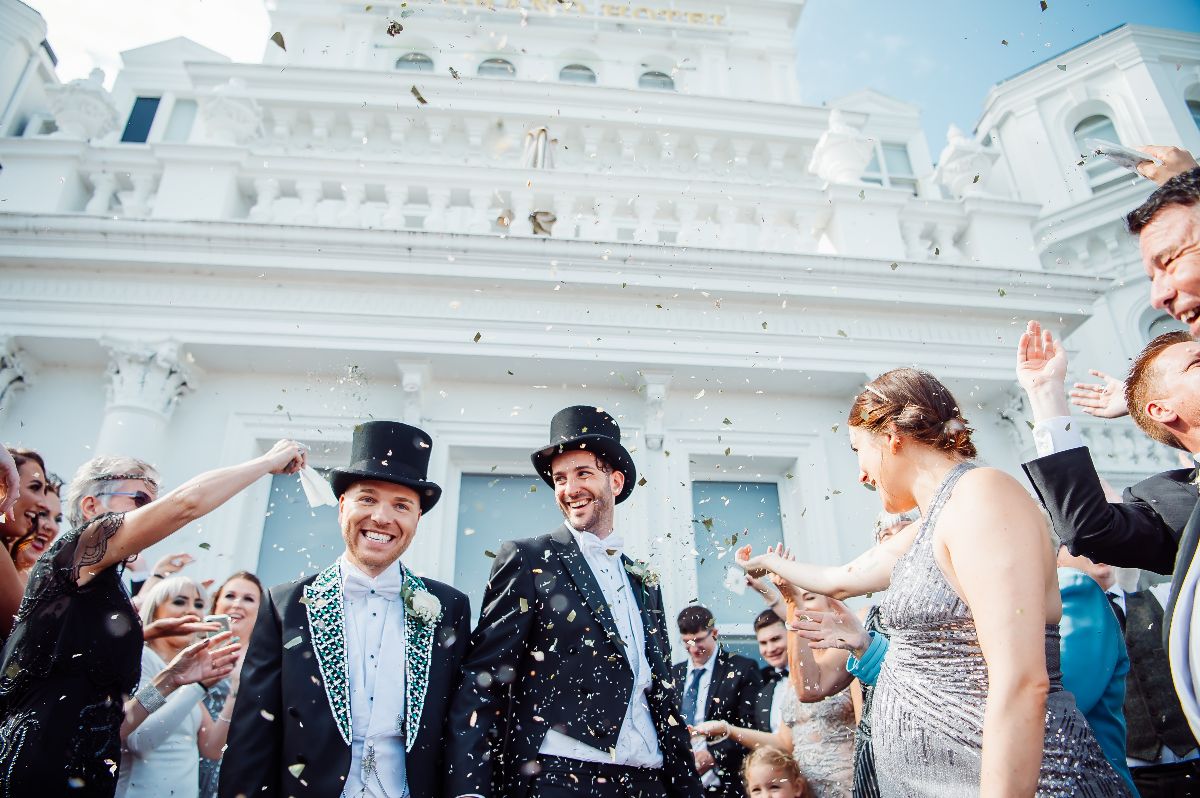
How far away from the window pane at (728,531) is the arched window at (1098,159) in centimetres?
929

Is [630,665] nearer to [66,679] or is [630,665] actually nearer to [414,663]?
[414,663]

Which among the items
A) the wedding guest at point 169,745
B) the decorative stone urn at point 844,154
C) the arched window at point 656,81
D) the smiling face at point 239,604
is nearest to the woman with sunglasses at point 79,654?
the wedding guest at point 169,745

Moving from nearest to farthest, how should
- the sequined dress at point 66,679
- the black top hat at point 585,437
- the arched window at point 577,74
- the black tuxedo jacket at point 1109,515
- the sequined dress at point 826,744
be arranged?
the black tuxedo jacket at point 1109,515, the sequined dress at point 66,679, the black top hat at point 585,437, the sequined dress at point 826,744, the arched window at point 577,74

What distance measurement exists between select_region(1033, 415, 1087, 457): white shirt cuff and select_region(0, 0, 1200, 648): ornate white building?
5035 mm

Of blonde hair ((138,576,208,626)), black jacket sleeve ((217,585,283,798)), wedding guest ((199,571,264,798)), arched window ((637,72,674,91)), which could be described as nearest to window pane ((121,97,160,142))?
→ arched window ((637,72,674,91))

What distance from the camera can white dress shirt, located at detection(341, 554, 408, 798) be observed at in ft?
8.85

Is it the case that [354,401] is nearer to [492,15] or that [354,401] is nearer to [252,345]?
[252,345]

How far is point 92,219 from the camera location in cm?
748

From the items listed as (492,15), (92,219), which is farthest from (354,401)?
(492,15)

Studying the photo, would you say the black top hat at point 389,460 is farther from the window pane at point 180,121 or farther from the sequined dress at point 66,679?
the window pane at point 180,121

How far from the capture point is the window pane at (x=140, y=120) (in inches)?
490

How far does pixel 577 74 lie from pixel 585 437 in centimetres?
1222

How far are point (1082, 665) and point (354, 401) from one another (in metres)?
7.03

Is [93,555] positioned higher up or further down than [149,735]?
higher up
